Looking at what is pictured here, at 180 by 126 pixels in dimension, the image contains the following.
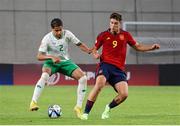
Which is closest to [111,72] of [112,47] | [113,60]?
[113,60]

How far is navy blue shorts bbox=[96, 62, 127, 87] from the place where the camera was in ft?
46.0

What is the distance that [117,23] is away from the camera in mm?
13938

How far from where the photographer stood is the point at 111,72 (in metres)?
14.1

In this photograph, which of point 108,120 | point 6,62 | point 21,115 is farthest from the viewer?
point 6,62

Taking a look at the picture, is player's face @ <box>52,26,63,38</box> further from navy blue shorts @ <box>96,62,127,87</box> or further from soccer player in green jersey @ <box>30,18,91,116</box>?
navy blue shorts @ <box>96,62,127,87</box>

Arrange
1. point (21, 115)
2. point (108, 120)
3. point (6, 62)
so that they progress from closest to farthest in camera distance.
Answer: point (108, 120), point (21, 115), point (6, 62)

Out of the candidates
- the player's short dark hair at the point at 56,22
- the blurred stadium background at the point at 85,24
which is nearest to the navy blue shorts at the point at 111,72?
the player's short dark hair at the point at 56,22

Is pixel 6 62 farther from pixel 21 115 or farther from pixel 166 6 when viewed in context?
pixel 21 115

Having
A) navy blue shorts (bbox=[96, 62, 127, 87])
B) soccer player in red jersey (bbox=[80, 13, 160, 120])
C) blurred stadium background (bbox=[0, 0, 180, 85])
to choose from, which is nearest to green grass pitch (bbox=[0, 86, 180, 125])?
soccer player in red jersey (bbox=[80, 13, 160, 120])

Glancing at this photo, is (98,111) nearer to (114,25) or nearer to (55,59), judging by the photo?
(55,59)

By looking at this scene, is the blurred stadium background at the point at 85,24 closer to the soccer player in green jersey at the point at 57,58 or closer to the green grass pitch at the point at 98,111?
the green grass pitch at the point at 98,111

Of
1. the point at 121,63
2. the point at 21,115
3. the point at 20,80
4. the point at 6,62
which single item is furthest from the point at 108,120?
the point at 6,62

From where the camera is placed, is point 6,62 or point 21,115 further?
point 6,62

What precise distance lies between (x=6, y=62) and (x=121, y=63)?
20350 mm
